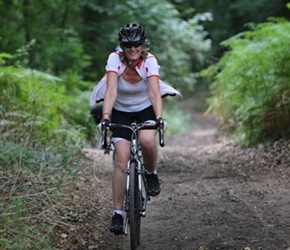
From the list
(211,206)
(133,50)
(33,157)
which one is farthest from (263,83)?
(133,50)

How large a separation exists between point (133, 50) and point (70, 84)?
985cm

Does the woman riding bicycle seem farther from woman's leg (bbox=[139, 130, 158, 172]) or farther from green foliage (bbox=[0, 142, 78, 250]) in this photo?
green foliage (bbox=[0, 142, 78, 250])

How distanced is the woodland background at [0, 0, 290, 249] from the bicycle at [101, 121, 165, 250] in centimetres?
75

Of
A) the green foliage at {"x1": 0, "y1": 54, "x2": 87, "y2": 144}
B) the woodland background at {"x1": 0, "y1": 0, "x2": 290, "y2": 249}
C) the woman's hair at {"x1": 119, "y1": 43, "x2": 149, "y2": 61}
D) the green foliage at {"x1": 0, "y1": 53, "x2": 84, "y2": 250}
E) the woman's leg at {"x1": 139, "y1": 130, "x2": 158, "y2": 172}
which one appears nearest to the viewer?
the green foliage at {"x1": 0, "y1": 53, "x2": 84, "y2": 250}

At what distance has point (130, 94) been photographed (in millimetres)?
6434

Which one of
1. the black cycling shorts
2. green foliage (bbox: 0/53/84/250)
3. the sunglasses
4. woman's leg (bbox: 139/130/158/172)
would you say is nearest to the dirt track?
green foliage (bbox: 0/53/84/250)

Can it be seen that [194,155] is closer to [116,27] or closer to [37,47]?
[37,47]

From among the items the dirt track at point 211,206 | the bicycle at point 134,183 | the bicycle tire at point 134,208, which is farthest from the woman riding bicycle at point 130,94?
the dirt track at point 211,206

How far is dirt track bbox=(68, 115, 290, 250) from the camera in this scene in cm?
602

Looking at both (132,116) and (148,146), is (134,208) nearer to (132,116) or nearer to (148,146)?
(148,146)

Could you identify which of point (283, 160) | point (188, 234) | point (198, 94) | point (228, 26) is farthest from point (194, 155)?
point (198, 94)

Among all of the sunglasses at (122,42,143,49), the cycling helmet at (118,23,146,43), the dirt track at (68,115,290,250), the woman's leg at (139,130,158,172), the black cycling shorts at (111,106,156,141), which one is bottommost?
the dirt track at (68,115,290,250)

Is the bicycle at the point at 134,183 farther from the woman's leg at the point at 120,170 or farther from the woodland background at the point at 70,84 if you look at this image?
the woodland background at the point at 70,84

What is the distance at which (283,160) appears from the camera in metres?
9.85
